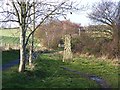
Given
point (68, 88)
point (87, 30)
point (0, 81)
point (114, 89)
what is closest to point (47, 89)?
point (68, 88)

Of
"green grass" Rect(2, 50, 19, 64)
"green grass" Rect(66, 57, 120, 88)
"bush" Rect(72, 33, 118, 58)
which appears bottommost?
"green grass" Rect(66, 57, 120, 88)

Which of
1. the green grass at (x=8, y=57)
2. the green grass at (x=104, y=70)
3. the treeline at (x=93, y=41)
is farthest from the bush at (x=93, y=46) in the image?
the green grass at (x=8, y=57)

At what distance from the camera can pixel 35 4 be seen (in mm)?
20234

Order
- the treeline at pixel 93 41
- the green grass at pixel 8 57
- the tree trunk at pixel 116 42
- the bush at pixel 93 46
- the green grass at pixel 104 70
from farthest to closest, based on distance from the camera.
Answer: the treeline at pixel 93 41 → the bush at pixel 93 46 → the tree trunk at pixel 116 42 → the green grass at pixel 8 57 → the green grass at pixel 104 70

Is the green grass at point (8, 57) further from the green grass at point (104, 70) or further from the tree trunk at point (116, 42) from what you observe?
the tree trunk at point (116, 42)

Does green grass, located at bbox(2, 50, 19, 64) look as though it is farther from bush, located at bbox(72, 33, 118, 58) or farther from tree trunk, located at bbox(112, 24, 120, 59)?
tree trunk, located at bbox(112, 24, 120, 59)

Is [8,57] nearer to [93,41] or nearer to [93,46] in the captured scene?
[93,46]

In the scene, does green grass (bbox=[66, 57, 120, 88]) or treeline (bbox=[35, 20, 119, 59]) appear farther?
treeline (bbox=[35, 20, 119, 59])

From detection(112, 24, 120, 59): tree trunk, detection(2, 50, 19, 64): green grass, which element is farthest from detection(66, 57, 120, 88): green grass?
detection(2, 50, 19, 64): green grass

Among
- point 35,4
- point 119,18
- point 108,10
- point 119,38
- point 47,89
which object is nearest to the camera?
point 47,89

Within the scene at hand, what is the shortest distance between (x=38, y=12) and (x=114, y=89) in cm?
753

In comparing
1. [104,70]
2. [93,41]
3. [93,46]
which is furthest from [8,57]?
[93,41]

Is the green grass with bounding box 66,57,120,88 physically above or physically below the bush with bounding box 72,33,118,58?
below

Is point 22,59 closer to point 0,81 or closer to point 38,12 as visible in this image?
point 38,12
